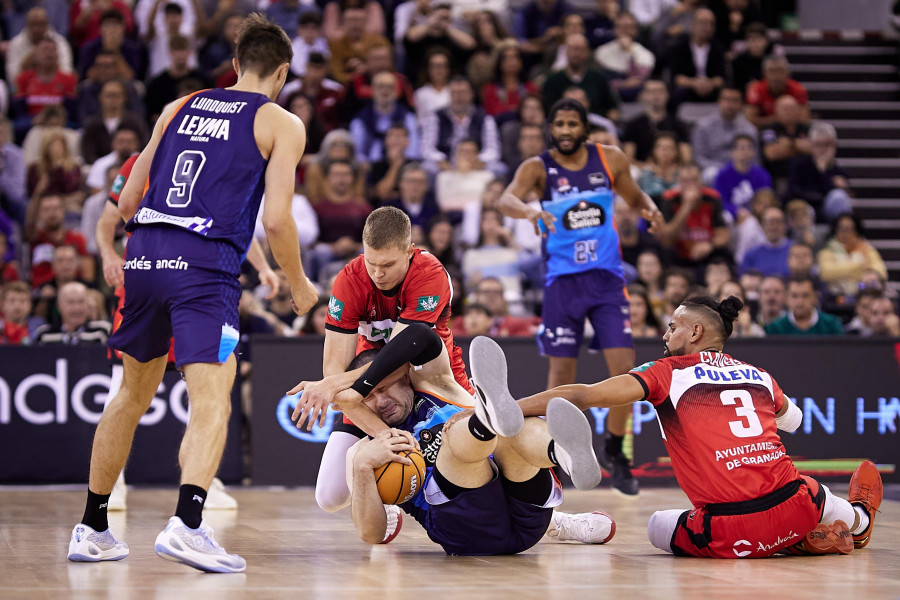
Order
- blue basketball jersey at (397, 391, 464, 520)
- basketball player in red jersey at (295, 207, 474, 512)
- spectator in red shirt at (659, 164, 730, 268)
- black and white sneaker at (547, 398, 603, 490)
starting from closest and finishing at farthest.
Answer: black and white sneaker at (547, 398, 603, 490), blue basketball jersey at (397, 391, 464, 520), basketball player in red jersey at (295, 207, 474, 512), spectator in red shirt at (659, 164, 730, 268)

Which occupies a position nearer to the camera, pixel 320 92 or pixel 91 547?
pixel 91 547

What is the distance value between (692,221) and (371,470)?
8.14 meters

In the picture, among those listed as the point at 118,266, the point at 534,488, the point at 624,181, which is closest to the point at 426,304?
the point at 534,488

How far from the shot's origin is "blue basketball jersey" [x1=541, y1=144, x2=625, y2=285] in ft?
26.6

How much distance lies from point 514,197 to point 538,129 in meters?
4.84

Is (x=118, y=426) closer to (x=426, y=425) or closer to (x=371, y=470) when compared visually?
(x=371, y=470)

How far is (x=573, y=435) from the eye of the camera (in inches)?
181

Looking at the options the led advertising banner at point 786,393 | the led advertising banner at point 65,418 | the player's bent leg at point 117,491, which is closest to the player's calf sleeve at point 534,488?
the player's bent leg at point 117,491

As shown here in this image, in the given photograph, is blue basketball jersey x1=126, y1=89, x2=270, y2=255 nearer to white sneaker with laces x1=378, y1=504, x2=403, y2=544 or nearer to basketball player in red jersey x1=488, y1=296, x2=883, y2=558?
white sneaker with laces x1=378, y1=504, x2=403, y2=544

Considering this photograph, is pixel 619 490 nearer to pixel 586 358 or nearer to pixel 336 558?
pixel 586 358

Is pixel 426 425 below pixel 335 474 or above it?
above

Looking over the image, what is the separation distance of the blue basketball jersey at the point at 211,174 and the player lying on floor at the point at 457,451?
90 cm

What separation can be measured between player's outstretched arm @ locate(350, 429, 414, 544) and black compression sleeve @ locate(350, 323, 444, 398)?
0.24 meters

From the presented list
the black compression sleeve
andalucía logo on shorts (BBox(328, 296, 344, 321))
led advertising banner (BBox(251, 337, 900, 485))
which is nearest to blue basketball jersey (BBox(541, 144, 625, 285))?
led advertising banner (BBox(251, 337, 900, 485))
